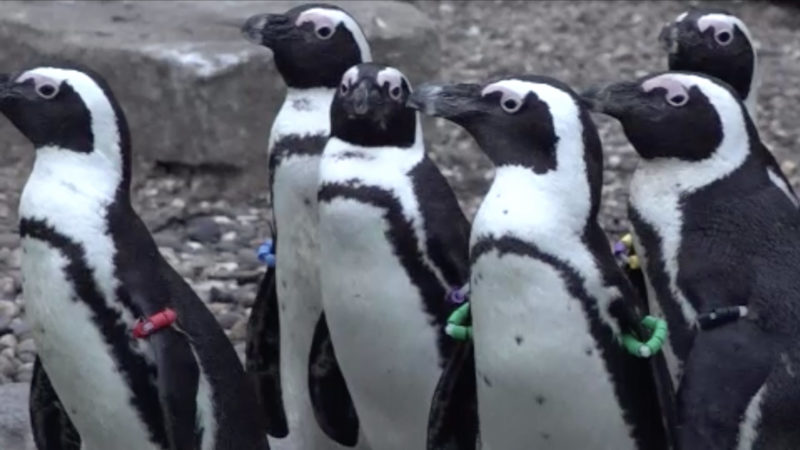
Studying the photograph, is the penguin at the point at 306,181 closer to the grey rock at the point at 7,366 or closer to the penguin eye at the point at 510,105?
the penguin eye at the point at 510,105

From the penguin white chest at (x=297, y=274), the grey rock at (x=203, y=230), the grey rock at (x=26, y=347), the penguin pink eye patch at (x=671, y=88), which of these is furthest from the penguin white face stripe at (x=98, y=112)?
the grey rock at (x=203, y=230)

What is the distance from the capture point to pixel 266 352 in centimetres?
387

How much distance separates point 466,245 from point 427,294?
0.37 ft

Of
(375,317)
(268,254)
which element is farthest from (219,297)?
(375,317)

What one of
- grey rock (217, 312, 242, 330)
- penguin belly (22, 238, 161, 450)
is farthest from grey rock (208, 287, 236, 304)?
penguin belly (22, 238, 161, 450)

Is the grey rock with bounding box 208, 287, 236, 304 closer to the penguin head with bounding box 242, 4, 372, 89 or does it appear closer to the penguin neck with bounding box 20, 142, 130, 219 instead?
the penguin head with bounding box 242, 4, 372, 89

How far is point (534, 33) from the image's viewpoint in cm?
836

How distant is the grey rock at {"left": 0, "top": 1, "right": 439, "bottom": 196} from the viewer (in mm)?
5891

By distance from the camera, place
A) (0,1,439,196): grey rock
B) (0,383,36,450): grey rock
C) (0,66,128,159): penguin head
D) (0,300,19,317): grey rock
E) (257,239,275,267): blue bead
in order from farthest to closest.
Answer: (0,1,439,196): grey rock
(0,300,19,317): grey rock
(0,383,36,450): grey rock
(257,239,275,267): blue bead
(0,66,128,159): penguin head

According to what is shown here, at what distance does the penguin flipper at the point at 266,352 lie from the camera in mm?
3816

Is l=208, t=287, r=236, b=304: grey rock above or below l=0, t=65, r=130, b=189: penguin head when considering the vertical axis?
below

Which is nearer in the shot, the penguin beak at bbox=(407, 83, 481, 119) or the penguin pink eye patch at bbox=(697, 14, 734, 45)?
the penguin beak at bbox=(407, 83, 481, 119)

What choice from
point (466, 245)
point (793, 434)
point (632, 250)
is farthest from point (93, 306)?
point (793, 434)

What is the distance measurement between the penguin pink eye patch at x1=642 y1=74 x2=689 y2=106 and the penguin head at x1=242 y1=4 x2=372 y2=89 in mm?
724
